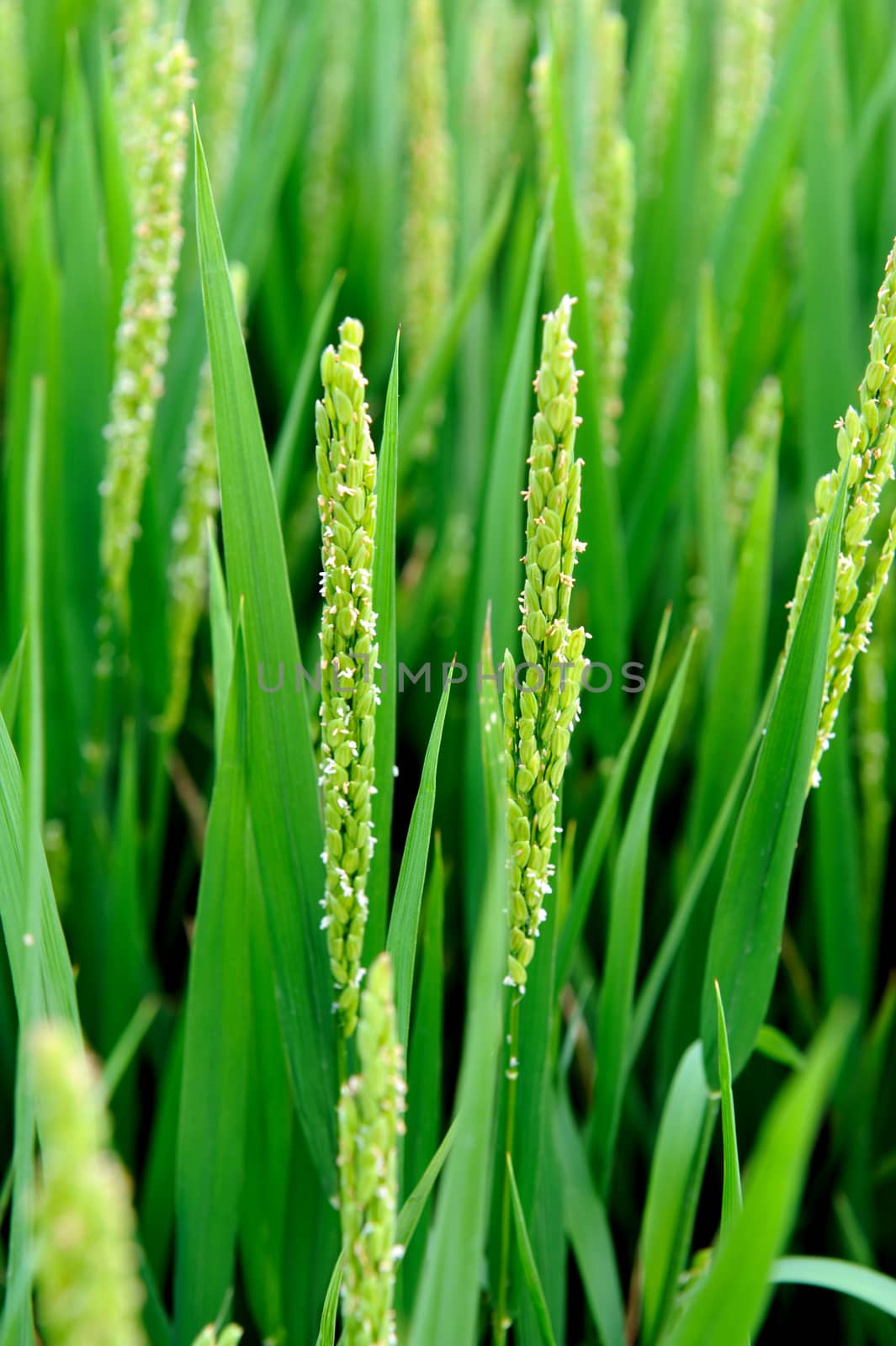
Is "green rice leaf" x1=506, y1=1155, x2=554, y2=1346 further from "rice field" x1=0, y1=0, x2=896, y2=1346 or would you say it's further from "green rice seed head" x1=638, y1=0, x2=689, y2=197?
"green rice seed head" x1=638, y1=0, x2=689, y2=197

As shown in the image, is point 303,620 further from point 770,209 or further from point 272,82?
point 272,82

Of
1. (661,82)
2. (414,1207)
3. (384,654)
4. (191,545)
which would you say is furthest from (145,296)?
(661,82)

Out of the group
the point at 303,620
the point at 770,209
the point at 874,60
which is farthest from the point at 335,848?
the point at 874,60

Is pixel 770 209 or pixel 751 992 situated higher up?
pixel 770 209

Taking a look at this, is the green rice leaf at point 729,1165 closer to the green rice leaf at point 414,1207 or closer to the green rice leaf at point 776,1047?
the green rice leaf at point 414,1207

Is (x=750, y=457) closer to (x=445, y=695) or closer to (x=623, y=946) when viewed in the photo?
(x=623, y=946)

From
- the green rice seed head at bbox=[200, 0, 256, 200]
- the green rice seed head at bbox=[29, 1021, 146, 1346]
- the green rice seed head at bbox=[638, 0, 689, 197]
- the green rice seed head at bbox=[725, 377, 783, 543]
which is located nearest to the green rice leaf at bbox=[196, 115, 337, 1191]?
the green rice seed head at bbox=[29, 1021, 146, 1346]

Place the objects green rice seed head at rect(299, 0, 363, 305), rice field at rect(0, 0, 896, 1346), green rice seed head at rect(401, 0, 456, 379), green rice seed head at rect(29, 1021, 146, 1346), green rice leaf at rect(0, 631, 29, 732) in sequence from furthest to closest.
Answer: green rice seed head at rect(299, 0, 363, 305) → green rice seed head at rect(401, 0, 456, 379) → green rice leaf at rect(0, 631, 29, 732) → rice field at rect(0, 0, 896, 1346) → green rice seed head at rect(29, 1021, 146, 1346)
